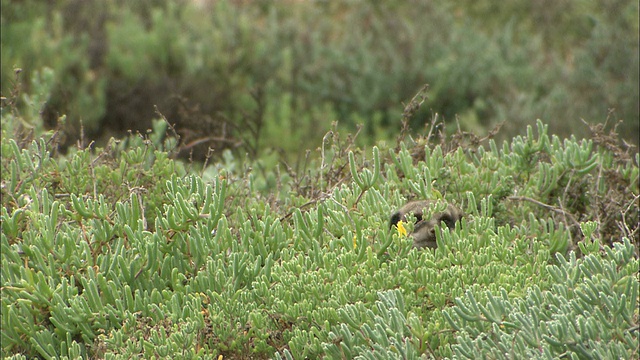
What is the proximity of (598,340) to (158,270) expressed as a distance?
1.39 m

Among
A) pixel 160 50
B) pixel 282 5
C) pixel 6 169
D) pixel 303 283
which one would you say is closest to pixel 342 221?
pixel 303 283

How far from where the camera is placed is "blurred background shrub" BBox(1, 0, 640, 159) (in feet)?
27.6

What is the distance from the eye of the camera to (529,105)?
349 inches

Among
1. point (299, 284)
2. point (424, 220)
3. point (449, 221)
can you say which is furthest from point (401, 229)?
point (299, 284)

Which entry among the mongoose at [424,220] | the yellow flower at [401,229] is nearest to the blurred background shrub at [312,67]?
the mongoose at [424,220]

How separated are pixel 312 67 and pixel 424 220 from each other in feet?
22.9

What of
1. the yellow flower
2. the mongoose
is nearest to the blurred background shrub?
the mongoose

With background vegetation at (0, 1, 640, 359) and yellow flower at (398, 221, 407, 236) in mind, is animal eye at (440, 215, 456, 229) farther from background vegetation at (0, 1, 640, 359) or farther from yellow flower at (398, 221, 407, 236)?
yellow flower at (398, 221, 407, 236)

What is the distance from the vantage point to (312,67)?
1002cm

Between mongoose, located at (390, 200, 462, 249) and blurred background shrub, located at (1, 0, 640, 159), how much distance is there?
15.3 feet

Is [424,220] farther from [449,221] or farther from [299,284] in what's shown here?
[299,284]

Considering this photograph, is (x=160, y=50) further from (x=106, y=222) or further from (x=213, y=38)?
(x=106, y=222)

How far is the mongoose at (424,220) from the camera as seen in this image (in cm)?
318

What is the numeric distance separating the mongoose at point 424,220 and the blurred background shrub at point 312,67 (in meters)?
4.65
